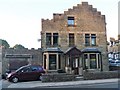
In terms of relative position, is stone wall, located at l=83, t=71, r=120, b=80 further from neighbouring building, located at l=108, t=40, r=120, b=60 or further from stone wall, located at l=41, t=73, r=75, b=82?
neighbouring building, located at l=108, t=40, r=120, b=60

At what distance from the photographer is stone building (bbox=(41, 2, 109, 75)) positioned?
34.9 m

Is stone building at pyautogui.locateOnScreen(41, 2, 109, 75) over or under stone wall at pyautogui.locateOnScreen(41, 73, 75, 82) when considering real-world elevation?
over

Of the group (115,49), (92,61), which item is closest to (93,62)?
(92,61)

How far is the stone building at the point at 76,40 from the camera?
1373 inches

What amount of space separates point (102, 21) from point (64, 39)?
628 cm

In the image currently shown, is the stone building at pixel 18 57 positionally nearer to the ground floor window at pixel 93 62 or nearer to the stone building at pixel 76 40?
the stone building at pixel 76 40

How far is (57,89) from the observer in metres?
18.7

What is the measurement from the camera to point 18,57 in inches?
1371

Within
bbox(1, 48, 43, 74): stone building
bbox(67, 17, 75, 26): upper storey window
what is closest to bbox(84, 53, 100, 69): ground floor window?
bbox(67, 17, 75, 26): upper storey window

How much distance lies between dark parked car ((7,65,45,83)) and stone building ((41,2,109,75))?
22.9ft

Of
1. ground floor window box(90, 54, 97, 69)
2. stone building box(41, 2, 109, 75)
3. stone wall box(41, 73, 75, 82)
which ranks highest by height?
stone building box(41, 2, 109, 75)

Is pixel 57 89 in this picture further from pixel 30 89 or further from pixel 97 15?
pixel 97 15

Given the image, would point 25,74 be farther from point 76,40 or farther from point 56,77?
point 76,40

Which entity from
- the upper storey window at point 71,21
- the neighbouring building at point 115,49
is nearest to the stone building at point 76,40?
the upper storey window at point 71,21
